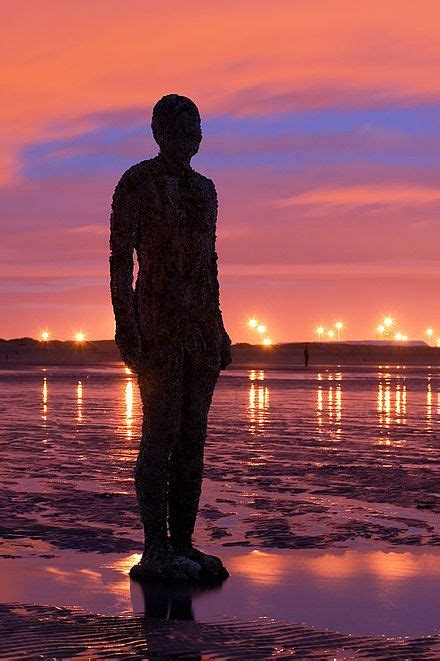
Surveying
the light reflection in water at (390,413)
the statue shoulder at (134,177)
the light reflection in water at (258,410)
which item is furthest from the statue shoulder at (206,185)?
the light reflection in water at (258,410)

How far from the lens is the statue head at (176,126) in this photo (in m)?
6.85

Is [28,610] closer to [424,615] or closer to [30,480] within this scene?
[424,615]

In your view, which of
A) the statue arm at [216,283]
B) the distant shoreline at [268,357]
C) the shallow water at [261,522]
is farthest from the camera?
the distant shoreline at [268,357]

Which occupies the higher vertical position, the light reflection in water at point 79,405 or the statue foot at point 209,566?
the light reflection in water at point 79,405

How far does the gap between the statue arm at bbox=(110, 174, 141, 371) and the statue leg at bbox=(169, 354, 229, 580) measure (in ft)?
1.19

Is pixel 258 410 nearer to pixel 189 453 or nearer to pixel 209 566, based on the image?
→ pixel 189 453

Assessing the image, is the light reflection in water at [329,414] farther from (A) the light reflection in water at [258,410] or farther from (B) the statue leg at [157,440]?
(B) the statue leg at [157,440]

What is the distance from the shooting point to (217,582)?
6.21 metres

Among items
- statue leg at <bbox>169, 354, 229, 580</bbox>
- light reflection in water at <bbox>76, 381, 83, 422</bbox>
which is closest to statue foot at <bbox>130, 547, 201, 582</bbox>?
statue leg at <bbox>169, 354, 229, 580</bbox>

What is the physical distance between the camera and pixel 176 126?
6848 mm

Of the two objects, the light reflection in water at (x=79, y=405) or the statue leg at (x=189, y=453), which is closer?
the statue leg at (x=189, y=453)

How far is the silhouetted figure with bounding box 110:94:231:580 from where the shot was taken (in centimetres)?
665

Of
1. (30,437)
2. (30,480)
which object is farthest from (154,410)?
(30,437)

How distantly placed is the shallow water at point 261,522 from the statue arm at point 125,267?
1287 mm
